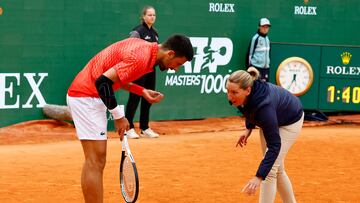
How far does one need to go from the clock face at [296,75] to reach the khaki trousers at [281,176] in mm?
8654

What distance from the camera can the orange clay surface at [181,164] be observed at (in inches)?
370

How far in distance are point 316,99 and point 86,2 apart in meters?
4.87

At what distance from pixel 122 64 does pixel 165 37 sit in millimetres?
8041

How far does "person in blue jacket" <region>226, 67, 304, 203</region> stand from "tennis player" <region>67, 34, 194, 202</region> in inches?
21.6

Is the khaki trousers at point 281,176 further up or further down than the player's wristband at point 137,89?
further down

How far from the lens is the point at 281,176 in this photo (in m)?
7.71

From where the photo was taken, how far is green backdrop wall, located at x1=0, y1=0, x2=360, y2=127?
1337 centimetres

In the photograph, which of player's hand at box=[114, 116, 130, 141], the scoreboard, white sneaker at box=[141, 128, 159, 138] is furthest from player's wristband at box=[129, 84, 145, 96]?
the scoreboard

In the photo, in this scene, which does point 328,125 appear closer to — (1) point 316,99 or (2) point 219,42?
(1) point 316,99

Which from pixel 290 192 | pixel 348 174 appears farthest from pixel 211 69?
pixel 290 192

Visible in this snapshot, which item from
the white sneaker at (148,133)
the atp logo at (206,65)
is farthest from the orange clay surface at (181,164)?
the atp logo at (206,65)

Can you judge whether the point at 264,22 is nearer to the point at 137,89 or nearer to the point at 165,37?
the point at 165,37

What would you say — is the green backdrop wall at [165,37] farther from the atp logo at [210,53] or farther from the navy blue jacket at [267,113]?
the navy blue jacket at [267,113]

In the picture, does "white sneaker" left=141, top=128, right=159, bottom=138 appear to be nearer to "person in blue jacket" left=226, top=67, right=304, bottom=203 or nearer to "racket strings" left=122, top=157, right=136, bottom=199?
"racket strings" left=122, top=157, right=136, bottom=199
